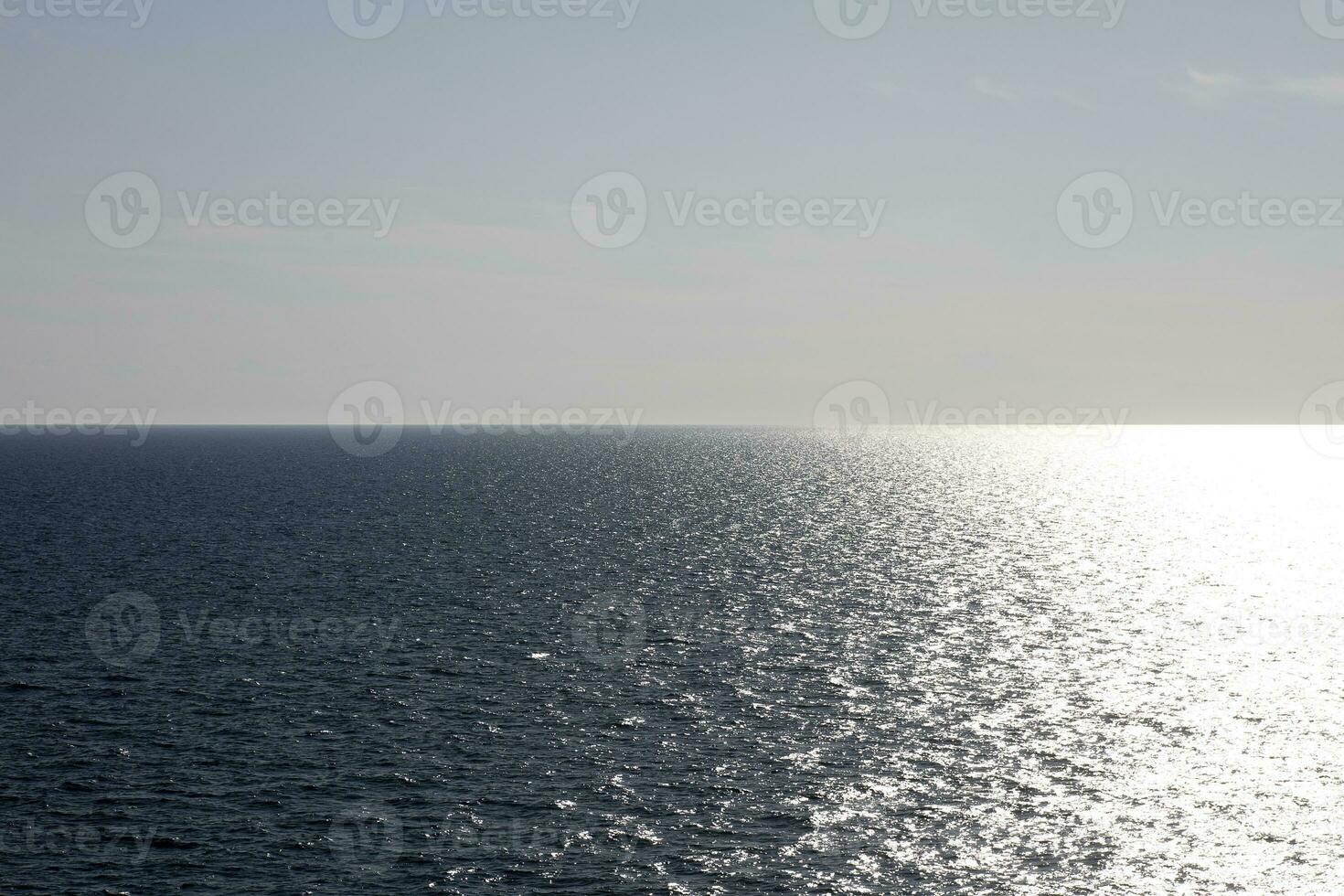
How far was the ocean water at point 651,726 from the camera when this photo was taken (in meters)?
41.4

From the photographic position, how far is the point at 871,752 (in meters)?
54.6

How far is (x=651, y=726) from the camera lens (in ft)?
191

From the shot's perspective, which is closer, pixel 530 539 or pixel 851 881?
pixel 851 881

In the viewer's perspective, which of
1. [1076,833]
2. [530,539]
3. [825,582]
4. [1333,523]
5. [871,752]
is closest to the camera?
[1076,833]

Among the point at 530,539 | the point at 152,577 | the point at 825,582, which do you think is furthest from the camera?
the point at 530,539

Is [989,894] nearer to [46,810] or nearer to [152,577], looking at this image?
[46,810]

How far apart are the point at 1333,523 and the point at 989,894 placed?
7399 inches

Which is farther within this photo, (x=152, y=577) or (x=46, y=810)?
(x=152, y=577)

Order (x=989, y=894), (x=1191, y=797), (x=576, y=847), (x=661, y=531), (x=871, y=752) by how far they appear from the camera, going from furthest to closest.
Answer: (x=661, y=531) < (x=871, y=752) < (x=1191, y=797) < (x=576, y=847) < (x=989, y=894)

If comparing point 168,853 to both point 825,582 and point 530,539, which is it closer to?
point 825,582

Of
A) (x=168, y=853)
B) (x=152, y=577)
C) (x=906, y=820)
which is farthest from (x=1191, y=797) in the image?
(x=152, y=577)

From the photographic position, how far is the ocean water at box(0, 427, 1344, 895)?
41375 mm

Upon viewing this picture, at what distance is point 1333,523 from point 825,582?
13522 cm

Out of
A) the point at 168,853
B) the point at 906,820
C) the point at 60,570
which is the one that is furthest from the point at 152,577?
the point at 906,820
